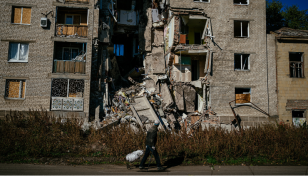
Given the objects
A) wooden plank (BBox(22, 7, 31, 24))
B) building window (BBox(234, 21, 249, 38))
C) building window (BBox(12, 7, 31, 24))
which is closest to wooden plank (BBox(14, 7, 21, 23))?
building window (BBox(12, 7, 31, 24))

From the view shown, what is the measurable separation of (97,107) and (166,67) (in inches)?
310

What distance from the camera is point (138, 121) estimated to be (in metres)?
14.4

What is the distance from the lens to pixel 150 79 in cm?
1986

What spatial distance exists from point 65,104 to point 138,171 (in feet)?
34.8

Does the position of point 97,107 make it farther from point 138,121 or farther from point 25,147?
point 25,147

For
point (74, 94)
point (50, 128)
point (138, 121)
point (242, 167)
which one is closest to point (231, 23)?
point (138, 121)

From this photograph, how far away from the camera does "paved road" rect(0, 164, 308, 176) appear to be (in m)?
7.47

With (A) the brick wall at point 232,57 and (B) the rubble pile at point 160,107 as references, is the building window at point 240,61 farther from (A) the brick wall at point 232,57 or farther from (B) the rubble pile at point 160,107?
(B) the rubble pile at point 160,107

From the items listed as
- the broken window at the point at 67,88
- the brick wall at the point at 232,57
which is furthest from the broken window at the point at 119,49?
the broken window at the point at 67,88

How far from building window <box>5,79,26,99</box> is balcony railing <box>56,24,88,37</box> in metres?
4.79

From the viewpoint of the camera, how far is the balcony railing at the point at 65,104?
629 inches

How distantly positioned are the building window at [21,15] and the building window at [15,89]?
473 centimetres

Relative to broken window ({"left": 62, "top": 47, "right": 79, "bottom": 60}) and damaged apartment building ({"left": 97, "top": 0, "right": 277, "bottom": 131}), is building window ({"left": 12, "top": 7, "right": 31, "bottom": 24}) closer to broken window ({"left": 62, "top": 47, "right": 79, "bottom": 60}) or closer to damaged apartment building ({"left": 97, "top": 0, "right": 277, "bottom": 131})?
broken window ({"left": 62, "top": 47, "right": 79, "bottom": 60})

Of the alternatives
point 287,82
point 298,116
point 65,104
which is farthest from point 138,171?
point 298,116
